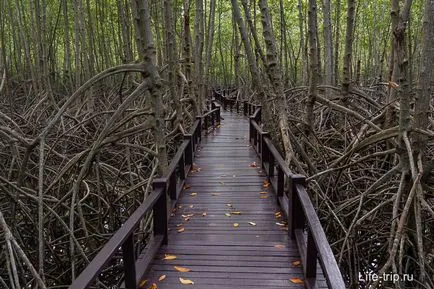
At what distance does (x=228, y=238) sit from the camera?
12.2 feet

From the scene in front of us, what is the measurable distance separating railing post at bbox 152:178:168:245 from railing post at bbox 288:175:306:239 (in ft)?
3.41

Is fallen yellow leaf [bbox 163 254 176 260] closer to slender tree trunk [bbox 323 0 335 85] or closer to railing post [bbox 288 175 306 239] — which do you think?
railing post [bbox 288 175 306 239]

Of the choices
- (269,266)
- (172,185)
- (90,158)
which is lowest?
(269,266)

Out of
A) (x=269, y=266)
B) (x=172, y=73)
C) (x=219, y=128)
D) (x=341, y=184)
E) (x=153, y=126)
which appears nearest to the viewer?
(x=269, y=266)

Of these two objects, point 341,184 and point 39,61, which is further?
point 39,61

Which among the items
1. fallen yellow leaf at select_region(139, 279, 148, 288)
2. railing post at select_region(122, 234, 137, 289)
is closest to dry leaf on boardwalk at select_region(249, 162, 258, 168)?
fallen yellow leaf at select_region(139, 279, 148, 288)

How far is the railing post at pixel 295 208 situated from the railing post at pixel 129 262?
1381 millimetres

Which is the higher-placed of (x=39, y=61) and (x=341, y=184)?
(x=39, y=61)

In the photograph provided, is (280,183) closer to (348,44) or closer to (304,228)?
(304,228)

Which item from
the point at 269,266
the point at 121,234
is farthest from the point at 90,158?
the point at 269,266

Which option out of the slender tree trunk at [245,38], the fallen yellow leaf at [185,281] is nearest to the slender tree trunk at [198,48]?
the slender tree trunk at [245,38]

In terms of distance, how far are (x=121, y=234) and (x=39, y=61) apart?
20.2 feet

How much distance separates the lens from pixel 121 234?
240cm

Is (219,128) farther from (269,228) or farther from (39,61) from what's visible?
(269,228)
